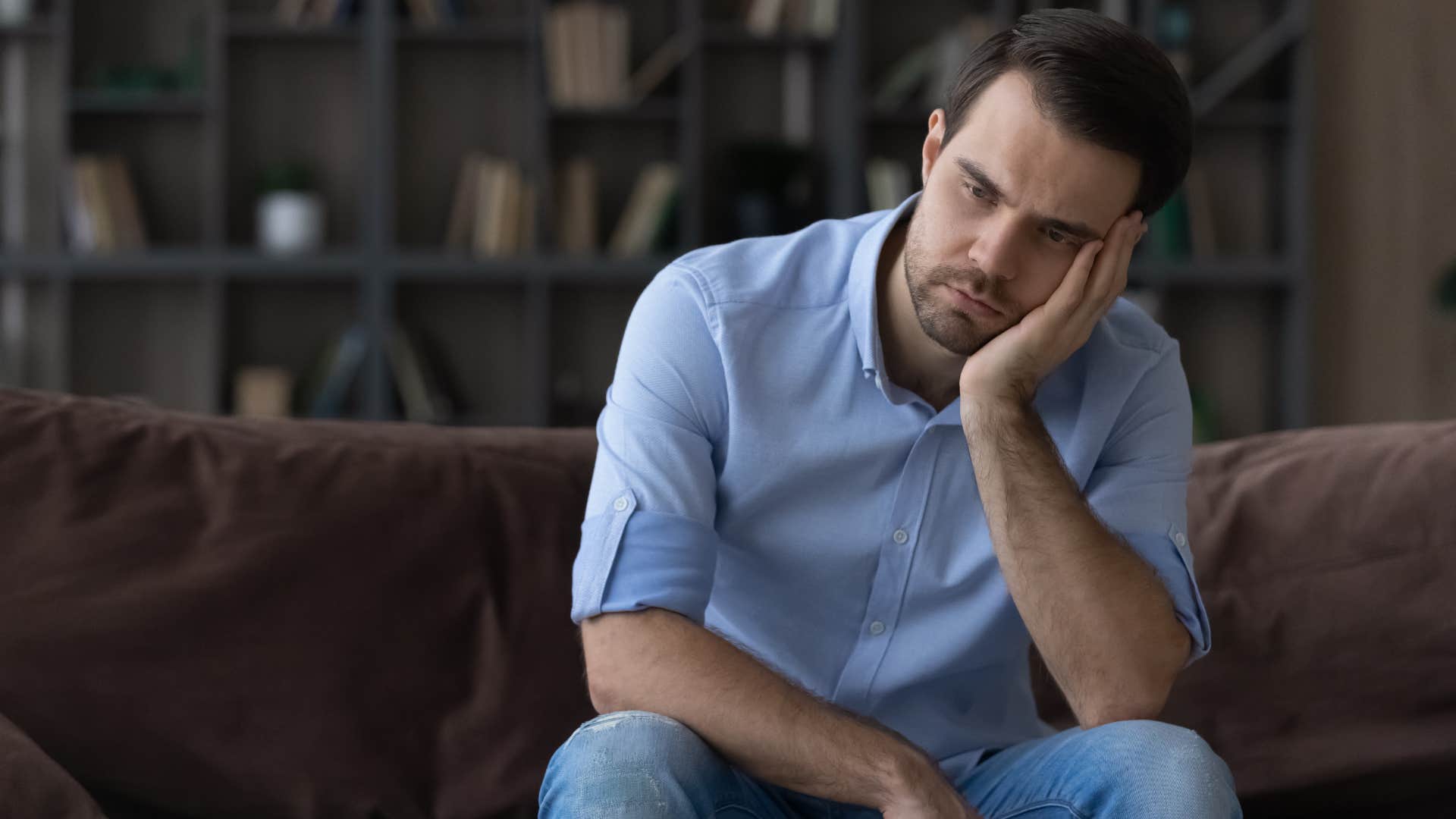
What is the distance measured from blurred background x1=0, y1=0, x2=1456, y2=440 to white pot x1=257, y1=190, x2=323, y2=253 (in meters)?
0.01

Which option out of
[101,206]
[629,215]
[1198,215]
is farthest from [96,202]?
[1198,215]

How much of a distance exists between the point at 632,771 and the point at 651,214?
3189 millimetres

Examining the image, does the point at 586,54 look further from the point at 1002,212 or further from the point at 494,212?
the point at 1002,212

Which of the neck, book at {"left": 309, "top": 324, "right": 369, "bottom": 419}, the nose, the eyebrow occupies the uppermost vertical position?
the eyebrow

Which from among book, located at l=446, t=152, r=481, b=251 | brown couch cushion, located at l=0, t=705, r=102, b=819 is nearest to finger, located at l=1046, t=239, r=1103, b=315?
brown couch cushion, located at l=0, t=705, r=102, b=819

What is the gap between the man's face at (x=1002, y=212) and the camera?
1335 millimetres

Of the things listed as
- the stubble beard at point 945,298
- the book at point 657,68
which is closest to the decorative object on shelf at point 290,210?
the book at point 657,68

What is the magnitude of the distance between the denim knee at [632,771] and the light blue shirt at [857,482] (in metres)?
0.23

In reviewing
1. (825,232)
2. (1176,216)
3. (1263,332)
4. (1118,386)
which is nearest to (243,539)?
(825,232)

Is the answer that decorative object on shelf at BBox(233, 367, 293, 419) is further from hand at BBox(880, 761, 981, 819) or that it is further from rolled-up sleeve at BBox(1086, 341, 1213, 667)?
hand at BBox(880, 761, 981, 819)

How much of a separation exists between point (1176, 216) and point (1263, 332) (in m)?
0.52

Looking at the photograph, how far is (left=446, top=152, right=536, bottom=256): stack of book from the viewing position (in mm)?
4125

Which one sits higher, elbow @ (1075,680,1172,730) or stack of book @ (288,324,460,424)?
elbow @ (1075,680,1172,730)

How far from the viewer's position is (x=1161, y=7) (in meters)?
4.34
